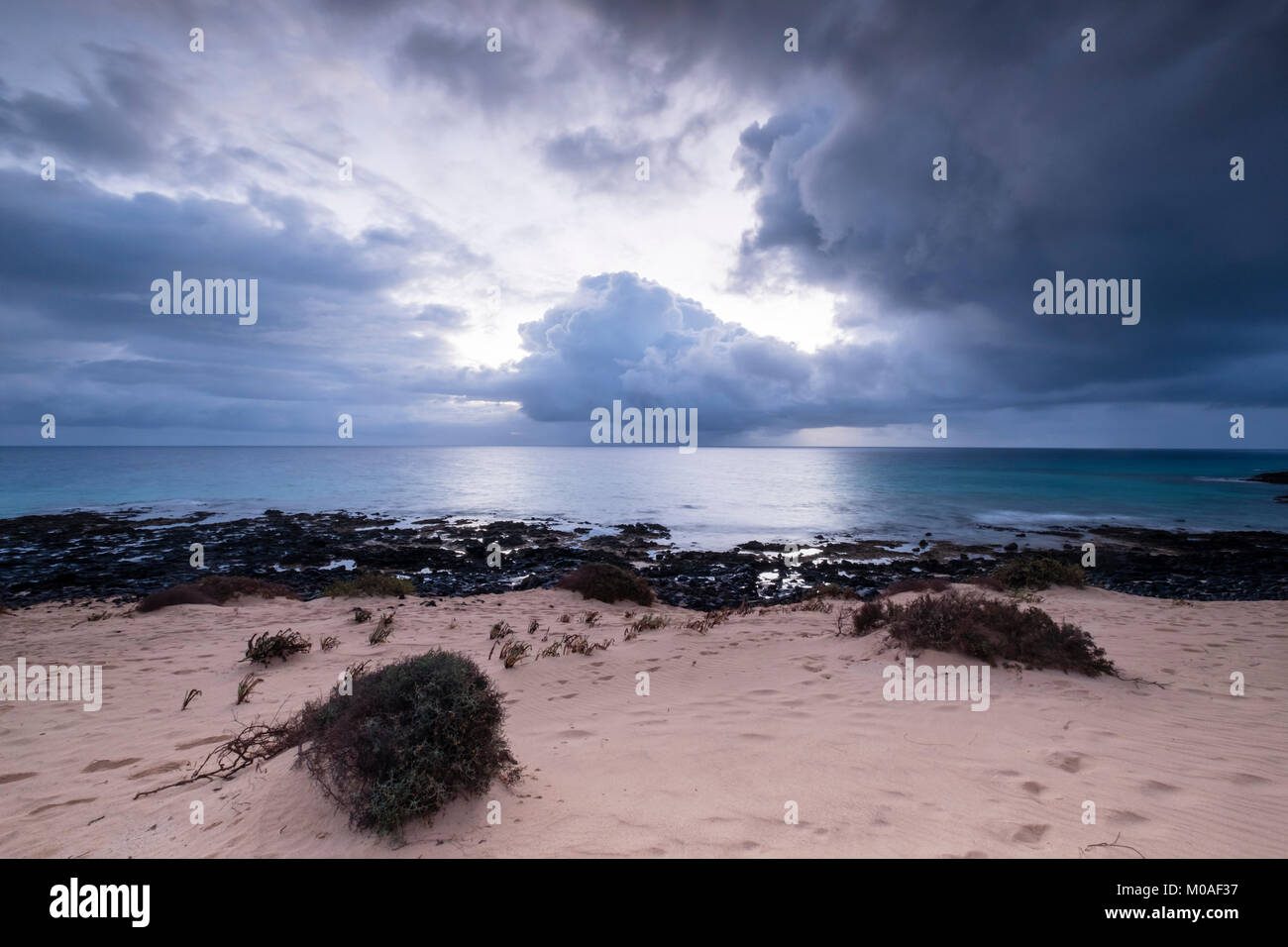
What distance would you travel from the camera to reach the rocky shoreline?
785 inches

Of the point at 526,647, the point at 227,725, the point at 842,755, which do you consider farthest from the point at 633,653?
the point at 227,725

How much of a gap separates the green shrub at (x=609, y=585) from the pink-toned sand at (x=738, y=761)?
6.28 metres

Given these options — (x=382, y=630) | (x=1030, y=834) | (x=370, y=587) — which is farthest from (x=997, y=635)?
(x=370, y=587)

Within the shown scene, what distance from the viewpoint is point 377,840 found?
12.1 feet

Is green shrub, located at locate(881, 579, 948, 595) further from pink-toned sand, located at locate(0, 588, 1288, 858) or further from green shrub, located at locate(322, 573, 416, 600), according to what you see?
green shrub, located at locate(322, 573, 416, 600)

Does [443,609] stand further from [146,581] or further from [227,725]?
[146,581]

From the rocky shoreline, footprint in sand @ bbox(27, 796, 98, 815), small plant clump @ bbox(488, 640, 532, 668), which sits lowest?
the rocky shoreline

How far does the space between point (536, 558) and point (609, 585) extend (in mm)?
10717

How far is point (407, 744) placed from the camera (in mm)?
4027

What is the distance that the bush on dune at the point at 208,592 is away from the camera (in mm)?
13742

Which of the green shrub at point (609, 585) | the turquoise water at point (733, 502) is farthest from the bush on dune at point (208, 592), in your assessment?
the turquoise water at point (733, 502)

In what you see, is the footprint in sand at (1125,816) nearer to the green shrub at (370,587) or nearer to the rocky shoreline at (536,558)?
the rocky shoreline at (536,558)

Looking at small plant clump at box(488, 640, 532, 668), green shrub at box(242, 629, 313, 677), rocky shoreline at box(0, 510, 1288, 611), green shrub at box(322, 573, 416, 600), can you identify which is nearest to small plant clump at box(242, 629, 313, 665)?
green shrub at box(242, 629, 313, 677)

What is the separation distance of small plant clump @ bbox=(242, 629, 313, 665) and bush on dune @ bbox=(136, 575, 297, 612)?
240 inches
